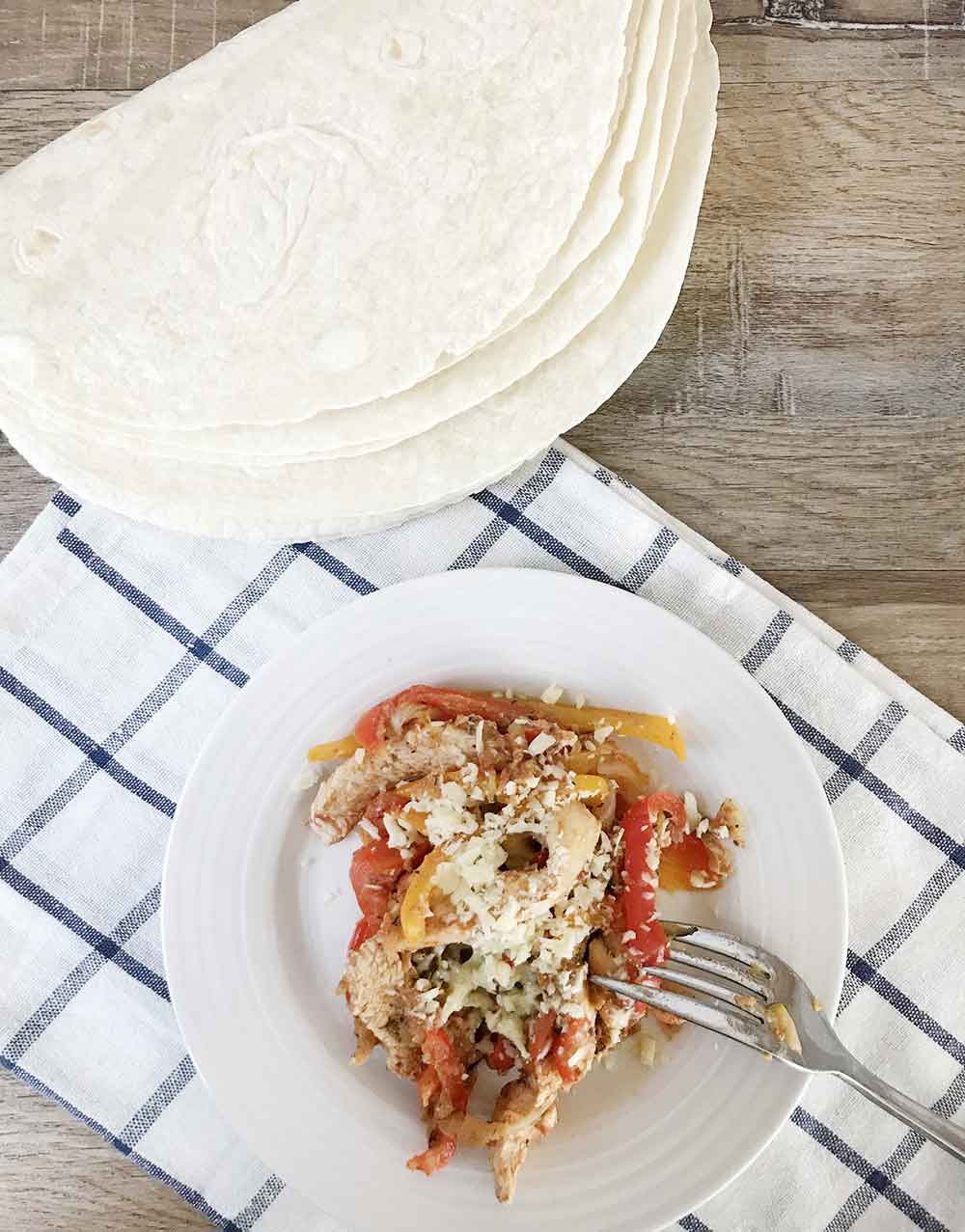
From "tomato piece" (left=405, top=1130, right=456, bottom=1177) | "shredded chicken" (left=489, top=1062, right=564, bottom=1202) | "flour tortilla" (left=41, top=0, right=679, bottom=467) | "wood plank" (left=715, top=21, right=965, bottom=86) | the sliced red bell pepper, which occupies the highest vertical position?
"wood plank" (left=715, top=21, right=965, bottom=86)

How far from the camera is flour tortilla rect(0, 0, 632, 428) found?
1732 millimetres

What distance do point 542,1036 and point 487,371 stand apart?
3.50ft

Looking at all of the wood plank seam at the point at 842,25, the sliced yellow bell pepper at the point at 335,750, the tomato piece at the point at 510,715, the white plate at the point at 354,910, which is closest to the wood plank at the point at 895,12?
the wood plank seam at the point at 842,25

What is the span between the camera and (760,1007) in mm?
1796

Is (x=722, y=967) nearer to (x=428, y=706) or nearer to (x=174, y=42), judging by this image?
(x=428, y=706)

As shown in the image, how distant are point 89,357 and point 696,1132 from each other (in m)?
1.57

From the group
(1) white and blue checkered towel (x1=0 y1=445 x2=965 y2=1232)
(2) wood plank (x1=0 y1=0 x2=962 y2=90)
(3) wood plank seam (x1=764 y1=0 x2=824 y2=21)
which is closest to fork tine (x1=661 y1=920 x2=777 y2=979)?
(1) white and blue checkered towel (x1=0 y1=445 x2=965 y2=1232)

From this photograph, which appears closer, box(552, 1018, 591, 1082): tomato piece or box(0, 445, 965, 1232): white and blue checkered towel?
box(552, 1018, 591, 1082): tomato piece

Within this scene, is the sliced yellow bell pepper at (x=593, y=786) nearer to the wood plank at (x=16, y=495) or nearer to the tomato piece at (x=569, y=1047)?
the tomato piece at (x=569, y=1047)

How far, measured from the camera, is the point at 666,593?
206 centimetres

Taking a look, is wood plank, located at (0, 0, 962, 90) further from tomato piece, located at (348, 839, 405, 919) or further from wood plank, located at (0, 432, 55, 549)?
tomato piece, located at (348, 839, 405, 919)

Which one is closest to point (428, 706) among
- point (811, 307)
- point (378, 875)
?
point (378, 875)

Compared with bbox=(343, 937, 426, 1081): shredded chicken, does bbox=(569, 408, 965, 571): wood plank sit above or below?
above

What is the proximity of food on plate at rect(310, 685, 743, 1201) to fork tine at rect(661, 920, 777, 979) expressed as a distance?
0.03 meters
